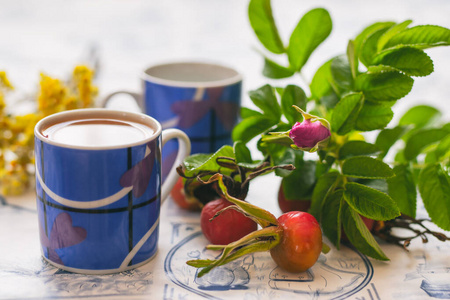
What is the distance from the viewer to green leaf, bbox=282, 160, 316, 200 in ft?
1.97

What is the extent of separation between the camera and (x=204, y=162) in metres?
0.56

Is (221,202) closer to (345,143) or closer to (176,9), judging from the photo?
(345,143)

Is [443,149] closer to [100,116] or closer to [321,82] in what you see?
[321,82]

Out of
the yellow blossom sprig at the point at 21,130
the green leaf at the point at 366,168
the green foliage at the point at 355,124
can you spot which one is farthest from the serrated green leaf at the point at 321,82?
the yellow blossom sprig at the point at 21,130

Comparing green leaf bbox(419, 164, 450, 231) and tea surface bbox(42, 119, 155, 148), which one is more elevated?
tea surface bbox(42, 119, 155, 148)

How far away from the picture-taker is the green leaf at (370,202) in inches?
20.3

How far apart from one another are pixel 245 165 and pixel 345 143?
0.11 m

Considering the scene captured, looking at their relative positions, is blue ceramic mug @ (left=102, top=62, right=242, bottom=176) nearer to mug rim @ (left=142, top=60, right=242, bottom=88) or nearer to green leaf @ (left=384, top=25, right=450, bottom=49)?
mug rim @ (left=142, top=60, right=242, bottom=88)

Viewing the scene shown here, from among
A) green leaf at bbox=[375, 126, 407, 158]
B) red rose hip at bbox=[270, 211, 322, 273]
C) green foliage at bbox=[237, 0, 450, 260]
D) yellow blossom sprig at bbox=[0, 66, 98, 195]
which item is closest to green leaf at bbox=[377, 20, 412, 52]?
green foliage at bbox=[237, 0, 450, 260]

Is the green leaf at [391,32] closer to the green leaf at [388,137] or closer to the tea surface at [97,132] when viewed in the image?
the green leaf at [388,137]

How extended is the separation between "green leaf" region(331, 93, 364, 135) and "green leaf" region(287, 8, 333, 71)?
0.10 metres

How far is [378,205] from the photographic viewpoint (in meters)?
0.52

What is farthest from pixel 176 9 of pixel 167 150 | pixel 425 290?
pixel 425 290

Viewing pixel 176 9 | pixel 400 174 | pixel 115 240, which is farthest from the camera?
pixel 176 9
